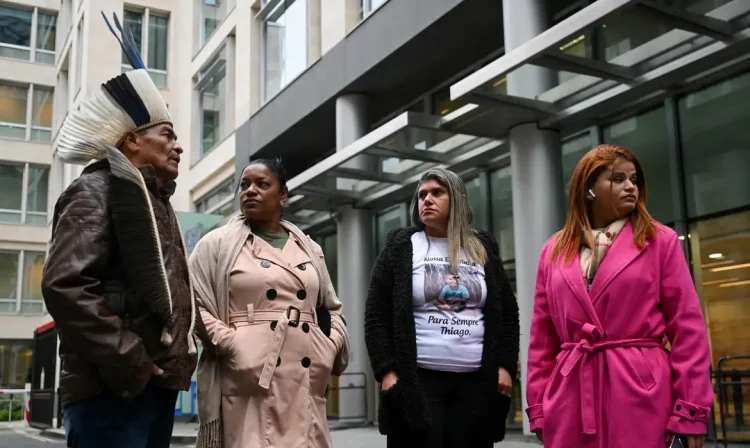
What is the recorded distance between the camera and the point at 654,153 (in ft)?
35.1

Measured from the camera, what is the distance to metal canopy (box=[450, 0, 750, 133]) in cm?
829

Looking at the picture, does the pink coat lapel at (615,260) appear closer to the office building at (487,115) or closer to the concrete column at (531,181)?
the office building at (487,115)

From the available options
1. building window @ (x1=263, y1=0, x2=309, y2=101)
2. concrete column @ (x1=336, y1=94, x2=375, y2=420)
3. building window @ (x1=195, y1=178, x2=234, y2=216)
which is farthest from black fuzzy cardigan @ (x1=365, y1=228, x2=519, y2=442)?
building window @ (x1=195, y1=178, x2=234, y2=216)

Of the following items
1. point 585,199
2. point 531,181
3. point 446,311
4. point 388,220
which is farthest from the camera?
point 388,220

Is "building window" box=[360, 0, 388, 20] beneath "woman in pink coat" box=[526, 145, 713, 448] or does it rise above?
above

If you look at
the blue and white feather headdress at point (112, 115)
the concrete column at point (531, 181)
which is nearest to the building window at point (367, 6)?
the concrete column at point (531, 181)

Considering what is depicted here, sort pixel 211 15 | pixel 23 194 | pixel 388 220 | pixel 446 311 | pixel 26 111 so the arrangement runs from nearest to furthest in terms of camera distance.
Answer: pixel 446 311, pixel 388 220, pixel 211 15, pixel 23 194, pixel 26 111

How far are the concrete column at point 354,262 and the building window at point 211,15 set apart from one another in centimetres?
977

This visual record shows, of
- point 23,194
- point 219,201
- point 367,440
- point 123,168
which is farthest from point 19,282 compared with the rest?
point 123,168

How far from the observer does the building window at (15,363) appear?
122 feet

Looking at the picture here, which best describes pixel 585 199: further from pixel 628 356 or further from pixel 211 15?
pixel 211 15

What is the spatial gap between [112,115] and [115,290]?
777 mm

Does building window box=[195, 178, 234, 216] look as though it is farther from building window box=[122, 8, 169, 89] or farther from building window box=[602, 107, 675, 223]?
building window box=[602, 107, 675, 223]

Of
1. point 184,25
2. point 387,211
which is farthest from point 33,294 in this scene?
point 387,211
